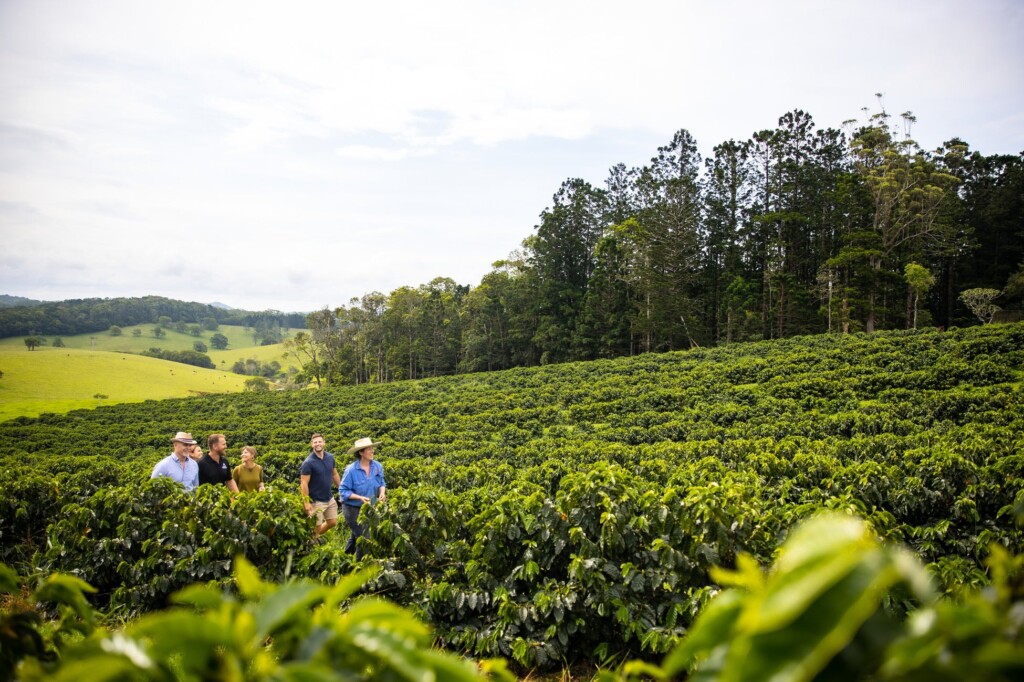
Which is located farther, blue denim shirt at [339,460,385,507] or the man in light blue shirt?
the man in light blue shirt

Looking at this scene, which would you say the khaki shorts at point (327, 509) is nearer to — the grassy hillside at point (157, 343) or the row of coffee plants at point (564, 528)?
the row of coffee plants at point (564, 528)

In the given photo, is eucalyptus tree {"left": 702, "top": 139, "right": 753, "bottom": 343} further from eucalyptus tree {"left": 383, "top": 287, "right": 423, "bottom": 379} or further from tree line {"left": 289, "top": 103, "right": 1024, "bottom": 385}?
eucalyptus tree {"left": 383, "top": 287, "right": 423, "bottom": 379}

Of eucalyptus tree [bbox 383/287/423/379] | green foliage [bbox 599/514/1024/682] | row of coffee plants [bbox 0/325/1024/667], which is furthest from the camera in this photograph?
eucalyptus tree [bbox 383/287/423/379]

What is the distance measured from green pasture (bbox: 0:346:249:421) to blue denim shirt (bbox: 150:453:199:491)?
1410 inches

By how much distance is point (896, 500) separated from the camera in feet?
16.6

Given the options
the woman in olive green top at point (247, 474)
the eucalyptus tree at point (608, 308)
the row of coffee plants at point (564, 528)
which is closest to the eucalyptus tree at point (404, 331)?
the eucalyptus tree at point (608, 308)

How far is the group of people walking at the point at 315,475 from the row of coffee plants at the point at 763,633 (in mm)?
5034

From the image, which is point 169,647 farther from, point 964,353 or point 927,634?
point 964,353

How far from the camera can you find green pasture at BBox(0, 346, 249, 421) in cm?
3784

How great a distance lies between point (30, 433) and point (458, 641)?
103ft

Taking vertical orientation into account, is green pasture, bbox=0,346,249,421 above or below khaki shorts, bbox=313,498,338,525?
below

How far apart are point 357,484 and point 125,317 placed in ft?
476

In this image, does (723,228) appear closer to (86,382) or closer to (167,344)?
(86,382)

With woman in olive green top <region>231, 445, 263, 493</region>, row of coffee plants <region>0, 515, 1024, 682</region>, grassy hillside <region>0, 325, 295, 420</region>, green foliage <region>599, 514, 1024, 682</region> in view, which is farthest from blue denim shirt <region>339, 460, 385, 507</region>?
grassy hillside <region>0, 325, 295, 420</region>
